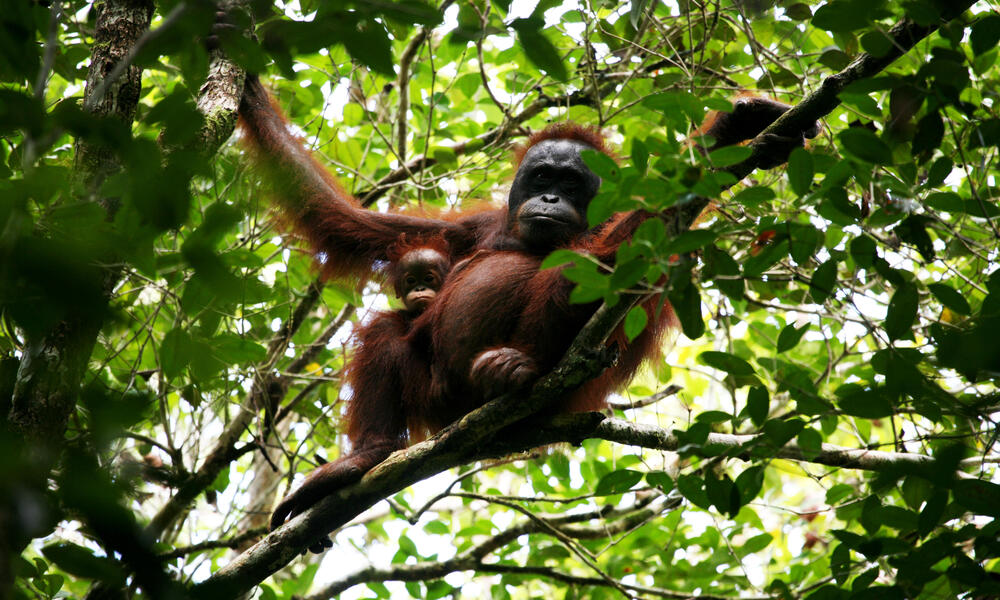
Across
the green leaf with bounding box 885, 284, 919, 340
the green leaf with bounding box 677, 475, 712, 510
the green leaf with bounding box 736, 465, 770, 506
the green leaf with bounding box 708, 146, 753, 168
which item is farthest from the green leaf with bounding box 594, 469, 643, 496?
the green leaf with bounding box 708, 146, 753, 168

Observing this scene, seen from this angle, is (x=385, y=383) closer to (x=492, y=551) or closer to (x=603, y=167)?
(x=492, y=551)

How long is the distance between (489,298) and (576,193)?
2.60ft

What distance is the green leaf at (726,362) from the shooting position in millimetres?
2777

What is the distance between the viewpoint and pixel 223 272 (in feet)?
5.09

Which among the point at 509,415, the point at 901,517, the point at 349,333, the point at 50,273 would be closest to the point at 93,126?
the point at 50,273

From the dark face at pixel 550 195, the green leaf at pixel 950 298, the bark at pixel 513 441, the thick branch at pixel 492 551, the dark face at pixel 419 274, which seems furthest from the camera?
the thick branch at pixel 492 551

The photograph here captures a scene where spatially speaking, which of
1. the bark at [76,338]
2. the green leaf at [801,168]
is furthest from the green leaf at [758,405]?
the bark at [76,338]

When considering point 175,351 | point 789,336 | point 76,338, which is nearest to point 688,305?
point 789,336

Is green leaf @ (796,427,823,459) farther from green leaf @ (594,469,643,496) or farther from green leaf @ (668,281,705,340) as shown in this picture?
green leaf @ (594,469,643,496)

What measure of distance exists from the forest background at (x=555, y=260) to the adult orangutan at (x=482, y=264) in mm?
190

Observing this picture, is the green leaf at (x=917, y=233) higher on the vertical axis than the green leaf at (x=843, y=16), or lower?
lower

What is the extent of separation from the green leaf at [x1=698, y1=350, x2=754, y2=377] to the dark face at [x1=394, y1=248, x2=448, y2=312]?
1.97m

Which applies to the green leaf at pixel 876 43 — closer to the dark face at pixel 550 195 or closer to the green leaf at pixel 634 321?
the green leaf at pixel 634 321

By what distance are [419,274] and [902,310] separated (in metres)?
2.64
